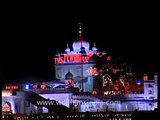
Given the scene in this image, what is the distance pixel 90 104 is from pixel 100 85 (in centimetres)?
742

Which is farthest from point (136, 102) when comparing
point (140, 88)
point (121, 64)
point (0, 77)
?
point (0, 77)

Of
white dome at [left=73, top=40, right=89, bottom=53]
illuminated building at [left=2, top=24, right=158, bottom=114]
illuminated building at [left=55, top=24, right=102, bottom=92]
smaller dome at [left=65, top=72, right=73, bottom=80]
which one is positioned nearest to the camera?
illuminated building at [left=2, top=24, right=158, bottom=114]

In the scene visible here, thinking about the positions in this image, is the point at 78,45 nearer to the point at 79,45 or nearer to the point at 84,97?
the point at 79,45

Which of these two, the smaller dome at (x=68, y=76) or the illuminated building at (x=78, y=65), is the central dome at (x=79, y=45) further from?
the smaller dome at (x=68, y=76)

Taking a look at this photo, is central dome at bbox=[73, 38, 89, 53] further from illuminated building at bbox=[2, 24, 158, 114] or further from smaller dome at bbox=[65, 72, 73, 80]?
smaller dome at bbox=[65, 72, 73, 80]

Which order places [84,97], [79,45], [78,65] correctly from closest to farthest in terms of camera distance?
[84,97] < [78,65] < [79,45]

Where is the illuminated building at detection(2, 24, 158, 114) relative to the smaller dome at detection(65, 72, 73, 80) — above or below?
below

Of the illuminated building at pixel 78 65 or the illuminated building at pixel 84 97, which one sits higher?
the illuminated building at pixel 78 65

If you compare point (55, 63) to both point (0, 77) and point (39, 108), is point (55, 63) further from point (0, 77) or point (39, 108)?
point (0, 77)

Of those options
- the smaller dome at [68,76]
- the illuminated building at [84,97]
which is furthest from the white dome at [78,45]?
the smaller dome at [68,76]

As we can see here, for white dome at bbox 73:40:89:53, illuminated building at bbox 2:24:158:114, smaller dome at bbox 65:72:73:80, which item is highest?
white dome at bbox 73:40:89:53

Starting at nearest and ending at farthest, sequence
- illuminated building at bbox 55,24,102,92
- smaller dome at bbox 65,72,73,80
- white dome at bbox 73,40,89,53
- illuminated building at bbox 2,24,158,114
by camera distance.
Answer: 1. illuminated building at bbox 2,24,158,114
2. smaller dome at bbox 65,72,73,80
3. illuminated building at bbox 55,24,102,92
4. white dome at bbox 73,40,89,53

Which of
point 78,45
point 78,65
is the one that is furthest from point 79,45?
point 78,65

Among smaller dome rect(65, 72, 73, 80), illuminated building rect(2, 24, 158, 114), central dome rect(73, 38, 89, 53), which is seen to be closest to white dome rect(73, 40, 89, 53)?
central dome rect(73, 38, 89, 53)
